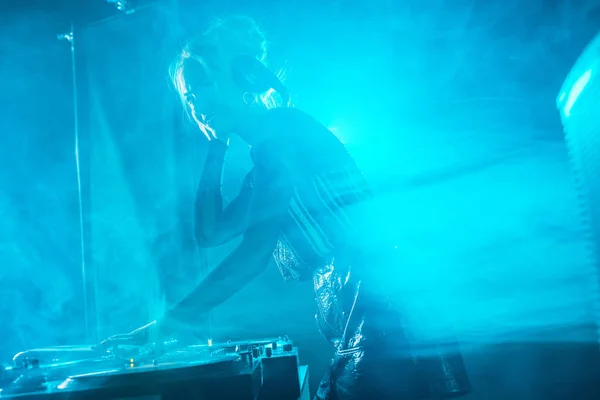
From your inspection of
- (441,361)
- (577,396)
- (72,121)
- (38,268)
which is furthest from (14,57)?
(577,396)

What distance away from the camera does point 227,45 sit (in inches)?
55.1

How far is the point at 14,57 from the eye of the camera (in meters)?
2.65

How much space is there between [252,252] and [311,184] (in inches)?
9.6

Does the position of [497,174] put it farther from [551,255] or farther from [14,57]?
[14,57]

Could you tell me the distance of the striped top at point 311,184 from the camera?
41.9 inches

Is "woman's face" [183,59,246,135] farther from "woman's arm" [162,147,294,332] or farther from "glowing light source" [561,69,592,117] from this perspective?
"glowing light source" [561,69,592,117]

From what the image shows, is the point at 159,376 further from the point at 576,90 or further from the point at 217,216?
the point at 576,90

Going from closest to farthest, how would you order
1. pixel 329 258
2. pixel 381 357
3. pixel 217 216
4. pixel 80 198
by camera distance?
pixel 381 357, pixel 329 258, pixel 217 216, pixel 80 198

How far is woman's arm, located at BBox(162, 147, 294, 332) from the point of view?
41.7 inches

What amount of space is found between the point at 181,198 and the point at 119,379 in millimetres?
1741

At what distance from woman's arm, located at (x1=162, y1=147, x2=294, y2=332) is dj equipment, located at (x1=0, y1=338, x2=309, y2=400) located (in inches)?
5.1

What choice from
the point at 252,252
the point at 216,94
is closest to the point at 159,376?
the point at 252,252

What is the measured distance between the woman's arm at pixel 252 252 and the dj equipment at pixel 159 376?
13 cm

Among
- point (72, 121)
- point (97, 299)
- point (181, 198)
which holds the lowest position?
point (97, 299)
